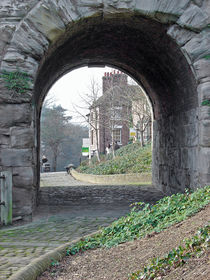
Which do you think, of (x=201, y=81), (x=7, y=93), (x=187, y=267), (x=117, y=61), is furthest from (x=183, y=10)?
(x=187, y=267)

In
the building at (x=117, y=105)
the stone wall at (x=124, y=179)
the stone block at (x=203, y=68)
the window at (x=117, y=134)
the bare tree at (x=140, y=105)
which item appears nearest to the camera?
the stone block at (x=203, y=68)

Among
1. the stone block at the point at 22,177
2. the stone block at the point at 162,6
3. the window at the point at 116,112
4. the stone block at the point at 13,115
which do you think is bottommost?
the stone block at the point at 22,177

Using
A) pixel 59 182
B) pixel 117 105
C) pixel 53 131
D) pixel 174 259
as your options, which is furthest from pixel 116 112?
pixel 174 259

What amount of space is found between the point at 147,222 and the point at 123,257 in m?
1.16

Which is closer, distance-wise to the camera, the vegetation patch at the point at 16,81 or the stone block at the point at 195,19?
the vegetation patch at the point at 16,81

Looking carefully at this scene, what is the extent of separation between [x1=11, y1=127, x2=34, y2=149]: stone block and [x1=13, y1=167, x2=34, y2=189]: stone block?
1.27 ft

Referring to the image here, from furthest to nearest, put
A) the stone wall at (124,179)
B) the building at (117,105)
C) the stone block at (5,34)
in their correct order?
the building at (117,105)
the stone wall at (124,179)
the stone block at (5,34)

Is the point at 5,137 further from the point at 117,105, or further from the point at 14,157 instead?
the point at 117,105

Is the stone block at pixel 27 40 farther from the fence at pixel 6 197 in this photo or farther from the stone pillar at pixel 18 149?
the fence at pixel 6 197

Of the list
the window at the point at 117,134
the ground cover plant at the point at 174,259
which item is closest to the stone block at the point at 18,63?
the ground cover plant at the point at 174,259

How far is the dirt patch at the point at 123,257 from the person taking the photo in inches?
146

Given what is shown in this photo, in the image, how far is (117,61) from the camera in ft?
36.8

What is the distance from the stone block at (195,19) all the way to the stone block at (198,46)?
167 mm

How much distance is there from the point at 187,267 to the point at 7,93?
15.0 ft
